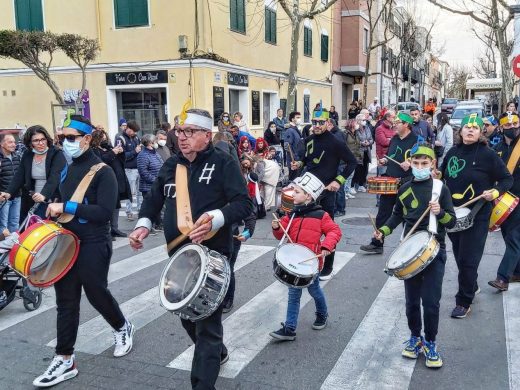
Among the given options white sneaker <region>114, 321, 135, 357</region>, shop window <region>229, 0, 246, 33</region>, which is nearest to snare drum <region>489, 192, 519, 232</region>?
white sneaker <region>114, 321, 135, 357</region>

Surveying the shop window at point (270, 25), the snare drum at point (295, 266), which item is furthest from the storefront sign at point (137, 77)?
the snare drum at point (295, 266)

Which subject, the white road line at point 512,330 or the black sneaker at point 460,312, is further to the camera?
the black sneaker at point 460,312

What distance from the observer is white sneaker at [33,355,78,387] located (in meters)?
4.01

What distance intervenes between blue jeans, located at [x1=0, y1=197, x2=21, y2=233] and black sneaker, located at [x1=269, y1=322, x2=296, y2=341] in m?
5.35

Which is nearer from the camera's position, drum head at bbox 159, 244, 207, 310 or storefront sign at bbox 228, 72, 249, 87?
drum head at bbox 159, 244, 207, 310

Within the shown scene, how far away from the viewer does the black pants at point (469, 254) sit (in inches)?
202

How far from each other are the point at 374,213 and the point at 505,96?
1352 cm

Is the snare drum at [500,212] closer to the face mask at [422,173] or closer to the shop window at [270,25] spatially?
the face mask at [422,173]

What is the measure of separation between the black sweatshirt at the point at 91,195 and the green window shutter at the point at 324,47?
28.1 meters

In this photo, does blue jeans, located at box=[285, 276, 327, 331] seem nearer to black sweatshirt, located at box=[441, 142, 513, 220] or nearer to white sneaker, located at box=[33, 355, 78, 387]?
black sweatshirt, located at box=[441, 142, 513, 220]

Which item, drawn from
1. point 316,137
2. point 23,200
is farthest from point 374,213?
point 23,200

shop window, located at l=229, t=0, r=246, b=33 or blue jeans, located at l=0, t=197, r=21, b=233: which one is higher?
shop window, located at l=229, t=0, r=246, b=33

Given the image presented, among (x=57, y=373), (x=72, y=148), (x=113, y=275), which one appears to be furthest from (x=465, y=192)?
(x=113, y=275)

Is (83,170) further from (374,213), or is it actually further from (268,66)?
(268,66)
